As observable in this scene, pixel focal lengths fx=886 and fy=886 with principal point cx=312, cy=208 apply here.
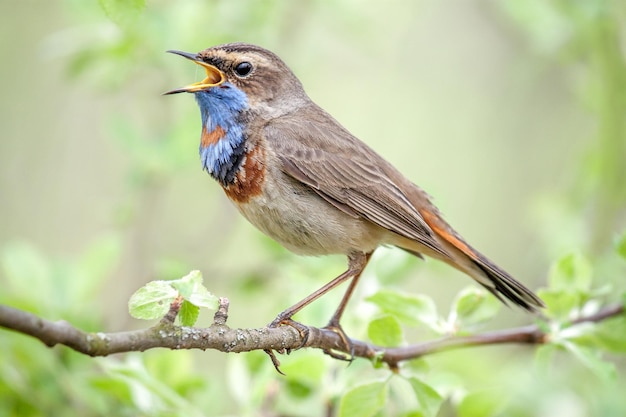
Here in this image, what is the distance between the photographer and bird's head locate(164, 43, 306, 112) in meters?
4.02

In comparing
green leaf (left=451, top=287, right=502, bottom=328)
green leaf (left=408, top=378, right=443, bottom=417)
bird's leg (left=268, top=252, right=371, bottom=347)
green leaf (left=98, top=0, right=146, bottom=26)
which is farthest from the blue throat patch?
green leaf (left=98, top=0, right=146, bottom=26)

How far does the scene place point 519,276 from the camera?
7512 millimetres

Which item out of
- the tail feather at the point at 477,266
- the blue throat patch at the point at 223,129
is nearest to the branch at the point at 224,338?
the tail feather at the point at 477,266

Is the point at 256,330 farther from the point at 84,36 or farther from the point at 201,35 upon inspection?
the point at 84,36

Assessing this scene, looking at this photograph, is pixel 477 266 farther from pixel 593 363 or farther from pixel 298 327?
pixel 298 327

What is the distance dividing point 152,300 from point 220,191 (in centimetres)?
375

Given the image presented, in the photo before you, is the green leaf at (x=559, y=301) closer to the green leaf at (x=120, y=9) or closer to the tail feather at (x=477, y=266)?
the tail feather at (x=477, y=266)

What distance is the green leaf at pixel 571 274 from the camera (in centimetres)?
366

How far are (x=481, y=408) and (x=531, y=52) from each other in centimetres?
403

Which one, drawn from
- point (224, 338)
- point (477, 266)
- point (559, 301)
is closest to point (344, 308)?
point (477, 266)

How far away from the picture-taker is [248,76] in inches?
163

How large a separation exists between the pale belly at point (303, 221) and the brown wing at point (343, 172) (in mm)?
50

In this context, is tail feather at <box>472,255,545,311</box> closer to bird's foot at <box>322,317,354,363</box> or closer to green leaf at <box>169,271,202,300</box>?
bird's foot at <box>322,317,354,363</box>

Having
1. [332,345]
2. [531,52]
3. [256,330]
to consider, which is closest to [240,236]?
[531,52]
